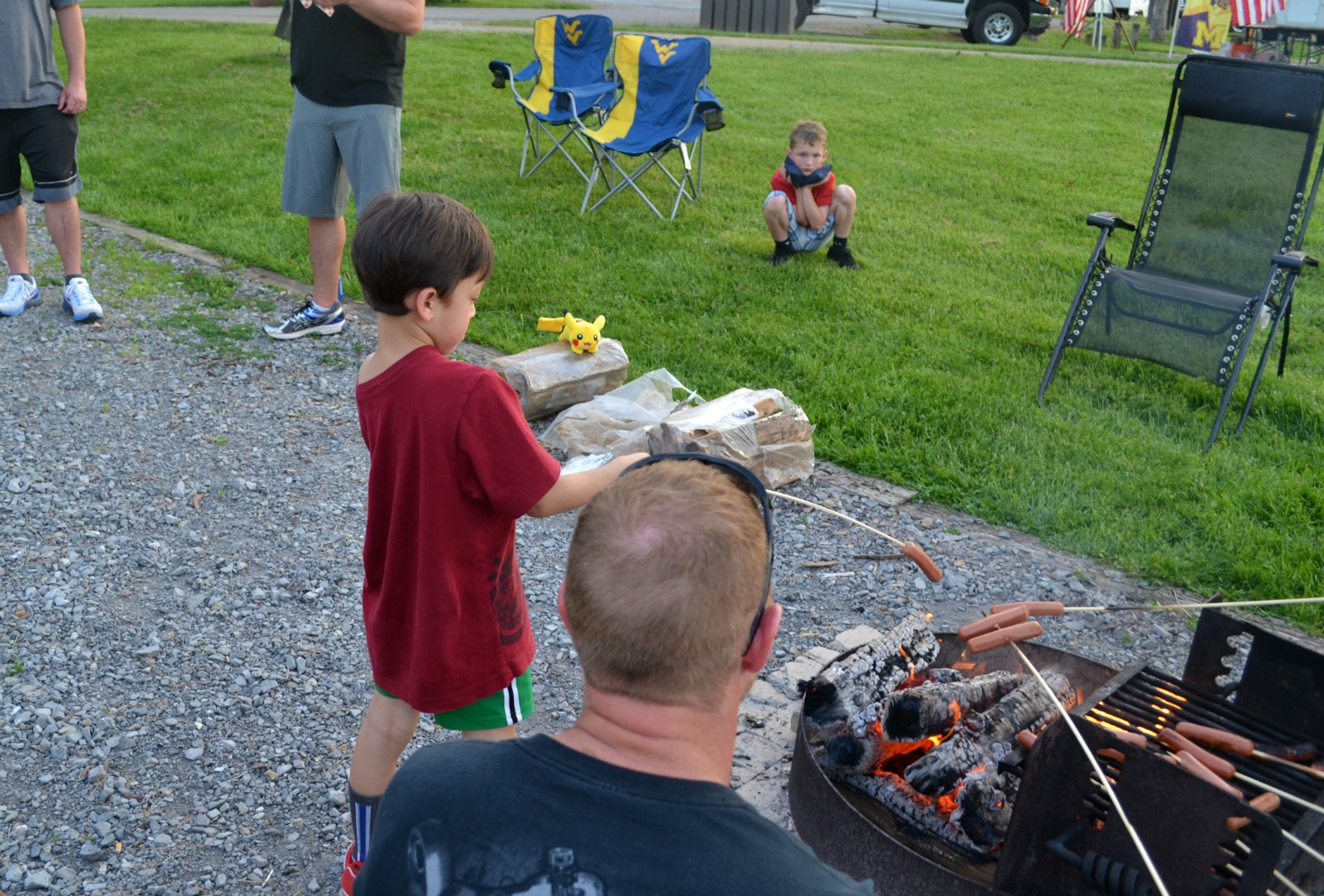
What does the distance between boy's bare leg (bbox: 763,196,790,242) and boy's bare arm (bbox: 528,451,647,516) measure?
4646 mm

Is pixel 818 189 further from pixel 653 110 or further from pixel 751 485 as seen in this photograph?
pixel 751 485

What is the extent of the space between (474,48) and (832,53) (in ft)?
15.2

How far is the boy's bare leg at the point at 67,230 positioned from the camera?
5.54 metres

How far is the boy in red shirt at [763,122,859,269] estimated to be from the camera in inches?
260

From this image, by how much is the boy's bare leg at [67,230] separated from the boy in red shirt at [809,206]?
12.1ft

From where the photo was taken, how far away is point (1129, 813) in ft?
6.23

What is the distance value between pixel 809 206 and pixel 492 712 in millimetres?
4976

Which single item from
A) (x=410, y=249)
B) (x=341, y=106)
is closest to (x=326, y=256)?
(x=341, y=106)

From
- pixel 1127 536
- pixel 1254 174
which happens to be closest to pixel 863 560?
pixel 1127 536

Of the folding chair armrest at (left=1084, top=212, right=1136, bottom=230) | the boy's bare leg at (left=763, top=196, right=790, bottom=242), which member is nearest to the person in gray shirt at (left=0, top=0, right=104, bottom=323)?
the boy's bare leg at (left=763, top=196, right=790, bottom=242)

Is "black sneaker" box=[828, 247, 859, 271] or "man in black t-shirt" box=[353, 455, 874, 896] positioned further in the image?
"black sneaker" box=[828, 247, 859, 271]

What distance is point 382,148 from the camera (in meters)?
5.02

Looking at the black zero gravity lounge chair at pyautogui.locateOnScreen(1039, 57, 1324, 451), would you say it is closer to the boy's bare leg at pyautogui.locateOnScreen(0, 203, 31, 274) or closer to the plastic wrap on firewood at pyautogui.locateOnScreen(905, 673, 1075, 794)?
the plastic wrap on firewood at pyautogui.locateOnScreen(905, 673, 1075, 794)

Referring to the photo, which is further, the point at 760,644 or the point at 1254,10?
the point at 1254,10
